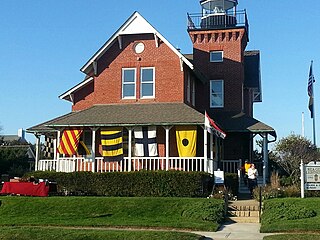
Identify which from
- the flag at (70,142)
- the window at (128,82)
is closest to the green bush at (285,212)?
the flag at (70,142)

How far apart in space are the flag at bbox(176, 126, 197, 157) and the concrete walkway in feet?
25.4

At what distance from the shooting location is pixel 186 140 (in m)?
27.9

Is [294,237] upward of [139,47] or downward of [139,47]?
downward

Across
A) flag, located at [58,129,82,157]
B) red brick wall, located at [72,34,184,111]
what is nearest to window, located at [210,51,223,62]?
red brick wall, located at [72,34,184,111]

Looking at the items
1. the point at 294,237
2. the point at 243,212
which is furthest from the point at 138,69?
the point at 294,237

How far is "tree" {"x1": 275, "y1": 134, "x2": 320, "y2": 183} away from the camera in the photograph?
35250 mm

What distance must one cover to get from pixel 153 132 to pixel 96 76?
591 centimetres

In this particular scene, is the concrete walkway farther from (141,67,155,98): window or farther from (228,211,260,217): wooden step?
(141,67,155,98): window

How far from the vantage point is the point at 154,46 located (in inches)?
1216

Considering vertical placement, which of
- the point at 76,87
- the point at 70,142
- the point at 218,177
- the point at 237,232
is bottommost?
the point at 237,232

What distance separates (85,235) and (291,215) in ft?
26.7

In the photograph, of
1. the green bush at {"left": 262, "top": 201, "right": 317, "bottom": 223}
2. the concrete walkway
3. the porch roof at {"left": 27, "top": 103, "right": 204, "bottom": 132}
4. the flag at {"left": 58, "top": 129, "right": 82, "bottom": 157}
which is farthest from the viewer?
the flag at {"left": 58, "top": 129, "right": 82, "bottom": 157}

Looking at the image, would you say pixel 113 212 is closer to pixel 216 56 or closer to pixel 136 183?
pixel 136 183

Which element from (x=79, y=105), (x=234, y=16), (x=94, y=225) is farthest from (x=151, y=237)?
(x=234, y=16)
